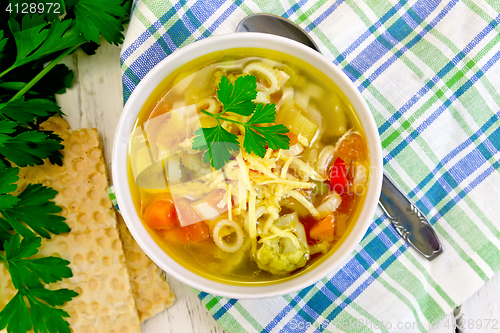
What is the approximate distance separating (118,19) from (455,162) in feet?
7.47

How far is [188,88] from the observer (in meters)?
1.84

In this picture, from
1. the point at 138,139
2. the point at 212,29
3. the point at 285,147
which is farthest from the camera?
the point at 212,29

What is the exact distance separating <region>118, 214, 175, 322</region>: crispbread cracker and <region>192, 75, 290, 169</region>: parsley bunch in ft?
3.18

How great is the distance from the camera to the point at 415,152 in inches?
85.4

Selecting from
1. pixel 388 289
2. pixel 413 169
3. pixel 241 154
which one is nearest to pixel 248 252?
pixel 241 154

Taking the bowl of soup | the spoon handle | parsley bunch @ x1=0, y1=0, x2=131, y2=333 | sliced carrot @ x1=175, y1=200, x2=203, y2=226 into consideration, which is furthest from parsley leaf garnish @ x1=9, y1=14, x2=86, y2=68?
the spoon handle

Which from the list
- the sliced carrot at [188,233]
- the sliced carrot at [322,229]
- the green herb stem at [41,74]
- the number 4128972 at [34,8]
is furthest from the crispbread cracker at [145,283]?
the number 4128972 at [34,8]

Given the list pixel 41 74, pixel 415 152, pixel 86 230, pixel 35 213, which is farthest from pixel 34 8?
pixel 415 152

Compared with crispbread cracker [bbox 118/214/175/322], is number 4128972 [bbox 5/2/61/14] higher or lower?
higher

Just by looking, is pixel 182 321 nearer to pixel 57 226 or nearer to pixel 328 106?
pixel 57 226

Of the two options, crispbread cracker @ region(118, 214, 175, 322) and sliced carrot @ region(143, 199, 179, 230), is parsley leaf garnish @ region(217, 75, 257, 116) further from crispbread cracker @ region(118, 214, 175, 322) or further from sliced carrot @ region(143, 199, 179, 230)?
crispbread cracker @ region(118, 214, 175, 322)

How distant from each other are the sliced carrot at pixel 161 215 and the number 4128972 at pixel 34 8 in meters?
1.30

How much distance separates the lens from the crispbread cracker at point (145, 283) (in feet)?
7.34

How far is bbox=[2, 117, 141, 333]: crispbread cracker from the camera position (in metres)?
2.23
